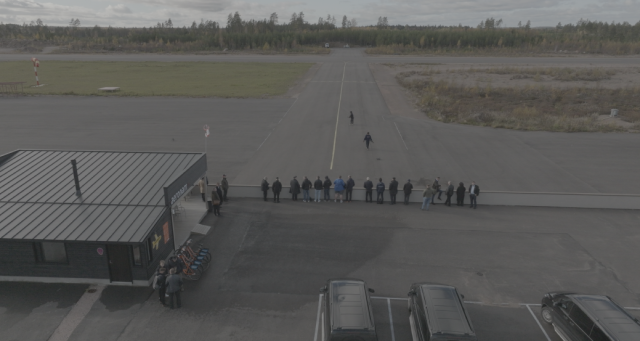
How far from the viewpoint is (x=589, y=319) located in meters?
9.47

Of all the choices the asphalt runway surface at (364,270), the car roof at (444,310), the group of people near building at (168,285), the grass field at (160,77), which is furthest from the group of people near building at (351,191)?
the grass field at (160,77)

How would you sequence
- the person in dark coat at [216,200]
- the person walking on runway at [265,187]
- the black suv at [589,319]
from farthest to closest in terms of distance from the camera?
the person walking on runway at [265,187], the person in dark coat at [216,200], the black suv at [589,319]

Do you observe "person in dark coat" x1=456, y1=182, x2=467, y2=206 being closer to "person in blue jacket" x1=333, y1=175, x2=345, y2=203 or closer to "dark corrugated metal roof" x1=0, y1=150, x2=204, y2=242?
"person in blue jacket" x1=333, y1=175, x2=345, y2=203

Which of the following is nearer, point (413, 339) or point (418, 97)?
point (413, 339)

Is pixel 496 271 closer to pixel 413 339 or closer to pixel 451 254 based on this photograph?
pixel 451 254

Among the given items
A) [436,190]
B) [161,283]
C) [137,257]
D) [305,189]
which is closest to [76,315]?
[137,257]

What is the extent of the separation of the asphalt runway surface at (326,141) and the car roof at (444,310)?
12283mm

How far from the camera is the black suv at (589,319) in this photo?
355 inches

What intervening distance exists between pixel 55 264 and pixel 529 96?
161ft

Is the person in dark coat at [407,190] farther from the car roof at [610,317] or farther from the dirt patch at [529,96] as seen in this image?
the dirt patch at [529,96]

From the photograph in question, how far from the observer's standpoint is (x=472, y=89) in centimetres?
4966

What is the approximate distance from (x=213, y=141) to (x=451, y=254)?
20.0 metres

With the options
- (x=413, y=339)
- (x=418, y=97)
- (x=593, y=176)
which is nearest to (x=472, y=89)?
(x=418, y=97)

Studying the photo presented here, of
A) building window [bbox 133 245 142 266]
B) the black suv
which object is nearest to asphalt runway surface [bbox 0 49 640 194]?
building window [bbox 133 245 142 266]
